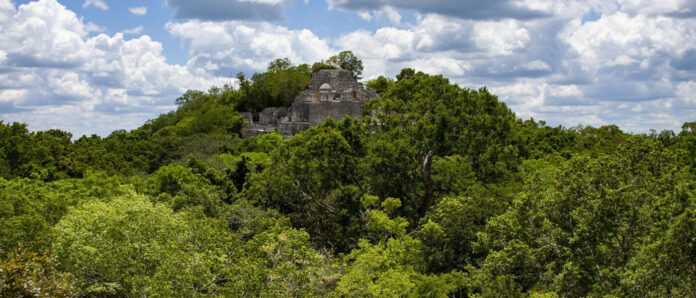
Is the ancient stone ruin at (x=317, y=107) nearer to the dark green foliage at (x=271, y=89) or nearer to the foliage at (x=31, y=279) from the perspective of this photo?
the dark green foliage at (x=271, y=89)

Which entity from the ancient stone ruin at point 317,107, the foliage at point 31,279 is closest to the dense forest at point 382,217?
the foliage at point 31,279

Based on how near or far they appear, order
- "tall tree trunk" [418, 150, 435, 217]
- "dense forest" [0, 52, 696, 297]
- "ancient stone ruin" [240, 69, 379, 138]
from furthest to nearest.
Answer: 1. "ancient stone ruin" [240, 69, 379, 138]
2. "tall tree trunk" [418, 150, 435, 217]
3. "dense forest" [0, 52, 696, 297]

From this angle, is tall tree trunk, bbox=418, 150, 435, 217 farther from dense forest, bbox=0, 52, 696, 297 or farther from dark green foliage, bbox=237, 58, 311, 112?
dark green foliage, bbox=237, 58, 311, 112

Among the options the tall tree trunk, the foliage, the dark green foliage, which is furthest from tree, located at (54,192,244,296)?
the dark green foliage

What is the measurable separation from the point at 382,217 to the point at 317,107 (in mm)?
33005

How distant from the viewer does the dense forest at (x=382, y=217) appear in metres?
12.9

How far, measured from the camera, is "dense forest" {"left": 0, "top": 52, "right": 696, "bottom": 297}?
12.9 meters

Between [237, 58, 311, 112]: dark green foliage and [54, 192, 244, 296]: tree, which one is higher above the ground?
[237, 58, 311, 112]: dark green foliage

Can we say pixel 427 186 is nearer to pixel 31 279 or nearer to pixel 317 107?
pixel 31 279

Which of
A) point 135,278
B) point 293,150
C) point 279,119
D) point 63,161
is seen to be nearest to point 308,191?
point 293,150

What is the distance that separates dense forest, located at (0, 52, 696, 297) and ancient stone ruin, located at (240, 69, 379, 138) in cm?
2057

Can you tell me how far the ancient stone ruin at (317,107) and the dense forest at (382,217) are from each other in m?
20.6

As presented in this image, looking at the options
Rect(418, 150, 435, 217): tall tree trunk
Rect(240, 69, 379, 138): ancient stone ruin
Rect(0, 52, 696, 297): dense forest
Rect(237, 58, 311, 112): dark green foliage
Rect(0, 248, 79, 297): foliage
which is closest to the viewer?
Rect(0, 248, 79, 297): foliage

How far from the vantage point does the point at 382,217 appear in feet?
58.0
